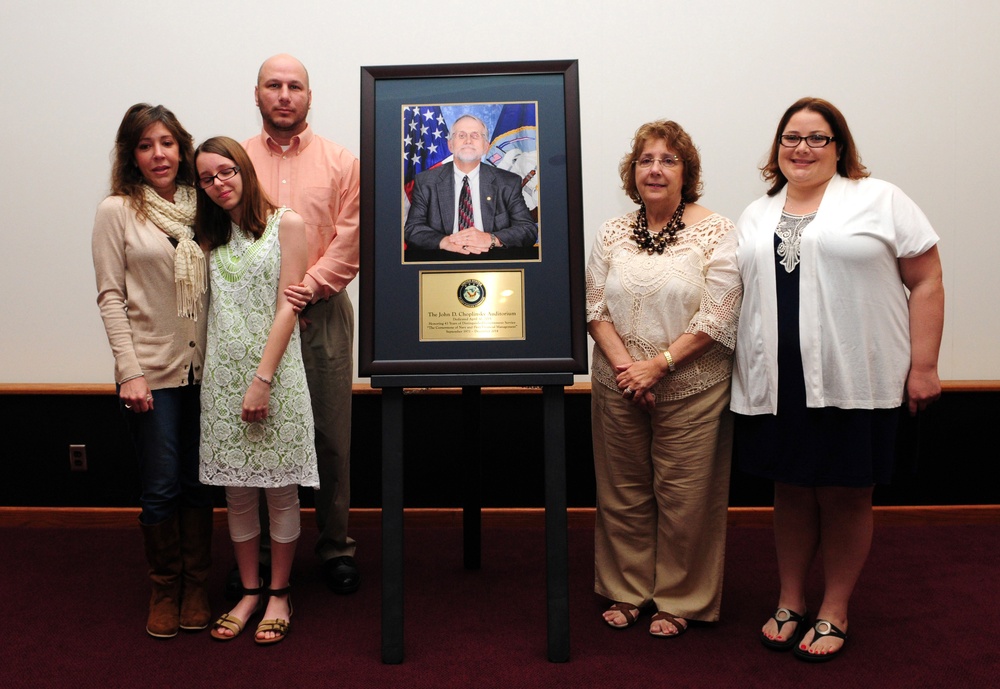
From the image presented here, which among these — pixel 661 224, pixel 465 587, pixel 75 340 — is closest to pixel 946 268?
pixel 661 224

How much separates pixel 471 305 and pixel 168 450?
102 cm

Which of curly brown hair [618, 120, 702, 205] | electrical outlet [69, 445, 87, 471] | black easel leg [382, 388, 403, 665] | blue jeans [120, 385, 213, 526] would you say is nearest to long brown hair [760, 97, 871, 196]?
curly brown hair [618, 120, 702, 205]

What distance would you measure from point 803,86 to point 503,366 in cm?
221

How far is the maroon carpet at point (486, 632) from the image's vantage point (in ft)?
7.14

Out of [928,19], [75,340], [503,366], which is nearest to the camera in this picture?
[503,366]

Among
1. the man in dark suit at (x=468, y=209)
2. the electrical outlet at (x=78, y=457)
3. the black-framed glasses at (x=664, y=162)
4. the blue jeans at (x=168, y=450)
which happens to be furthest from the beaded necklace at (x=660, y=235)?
the electrical outlet at (x=78, y=457)

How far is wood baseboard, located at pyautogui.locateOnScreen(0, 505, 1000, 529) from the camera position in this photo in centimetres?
352

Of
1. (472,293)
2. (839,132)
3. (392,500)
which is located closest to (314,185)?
(472,293)

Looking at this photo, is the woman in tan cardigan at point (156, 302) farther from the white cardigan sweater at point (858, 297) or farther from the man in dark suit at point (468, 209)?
Answer: the white cardigan sweater at point (858, 297)

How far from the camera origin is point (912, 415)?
2229 mm

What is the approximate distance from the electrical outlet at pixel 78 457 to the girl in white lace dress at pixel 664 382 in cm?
241

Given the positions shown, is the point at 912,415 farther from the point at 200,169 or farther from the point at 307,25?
the point at 307,25

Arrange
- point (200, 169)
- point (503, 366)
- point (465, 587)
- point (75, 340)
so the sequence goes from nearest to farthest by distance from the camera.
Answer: point (503, 366) < point (200, 169) < point (465, 587) < point (75, 340)

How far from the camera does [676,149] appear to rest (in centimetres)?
235
